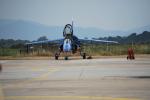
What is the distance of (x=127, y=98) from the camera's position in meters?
13.0

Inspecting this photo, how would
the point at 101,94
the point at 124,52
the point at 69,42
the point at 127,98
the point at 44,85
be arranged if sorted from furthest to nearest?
1. the point at 124,52
2. the point at 69,42
3. the point at 44,85
4. the point at 101,94
5. the point at 127,98

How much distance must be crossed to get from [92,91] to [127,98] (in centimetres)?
198

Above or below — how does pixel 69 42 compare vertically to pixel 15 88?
above

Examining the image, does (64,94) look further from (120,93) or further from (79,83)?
(79,83)

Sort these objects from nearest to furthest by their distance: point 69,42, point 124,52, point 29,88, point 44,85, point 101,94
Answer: point 101,94 → point 29,88 → point 44,85 → point 69,42 → point 124,52

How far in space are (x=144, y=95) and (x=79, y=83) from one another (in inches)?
178

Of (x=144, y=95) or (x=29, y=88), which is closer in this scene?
(x=144, y=95)

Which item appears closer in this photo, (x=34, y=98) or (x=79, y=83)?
(x=34, y=98)

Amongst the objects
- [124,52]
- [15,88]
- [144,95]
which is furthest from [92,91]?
[124,52]

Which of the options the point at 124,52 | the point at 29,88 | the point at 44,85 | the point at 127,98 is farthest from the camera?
the point at 124,52

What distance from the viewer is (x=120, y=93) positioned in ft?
46.3

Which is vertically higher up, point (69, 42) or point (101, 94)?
point (69, 42)

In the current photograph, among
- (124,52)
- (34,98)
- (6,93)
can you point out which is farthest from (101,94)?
(124,52)

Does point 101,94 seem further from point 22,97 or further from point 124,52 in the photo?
point 124,52
